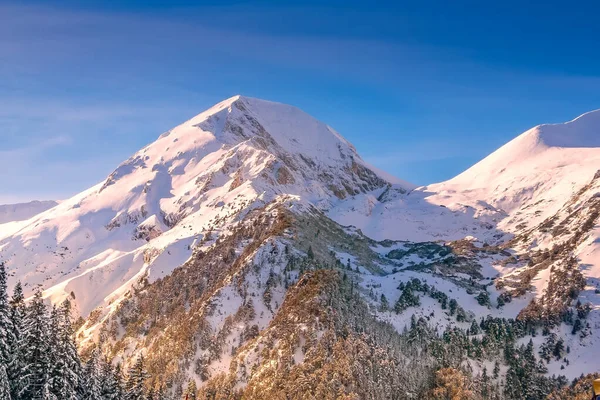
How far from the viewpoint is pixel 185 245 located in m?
156

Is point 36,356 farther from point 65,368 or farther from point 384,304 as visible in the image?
point 384,304

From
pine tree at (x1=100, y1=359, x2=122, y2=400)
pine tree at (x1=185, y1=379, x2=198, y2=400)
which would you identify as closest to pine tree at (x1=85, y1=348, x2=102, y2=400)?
pine tree at (x1=100, y1=359, x2=122, y2=400)

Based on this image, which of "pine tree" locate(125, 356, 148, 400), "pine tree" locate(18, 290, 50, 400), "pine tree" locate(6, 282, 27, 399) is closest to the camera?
"pine tree" locate(6, 282, 27, 399)

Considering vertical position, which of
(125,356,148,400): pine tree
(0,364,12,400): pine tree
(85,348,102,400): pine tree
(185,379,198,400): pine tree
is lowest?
(185,379,198,400): pine tree

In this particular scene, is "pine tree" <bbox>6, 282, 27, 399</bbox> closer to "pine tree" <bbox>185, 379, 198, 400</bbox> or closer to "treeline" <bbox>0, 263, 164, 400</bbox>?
"treeline" <bbox>0, 263, 164, 400</bbox>

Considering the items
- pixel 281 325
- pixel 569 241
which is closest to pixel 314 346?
pixel 281 325

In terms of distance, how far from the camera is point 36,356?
53.9 meters

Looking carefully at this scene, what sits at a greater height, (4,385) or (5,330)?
(5,330)

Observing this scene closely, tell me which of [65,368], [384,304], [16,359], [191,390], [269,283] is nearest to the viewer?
[16,359]

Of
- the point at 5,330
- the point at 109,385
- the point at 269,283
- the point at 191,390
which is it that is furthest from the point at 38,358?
the point at 269,283

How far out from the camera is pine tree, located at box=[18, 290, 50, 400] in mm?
52438

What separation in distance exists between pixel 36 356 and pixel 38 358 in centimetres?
43

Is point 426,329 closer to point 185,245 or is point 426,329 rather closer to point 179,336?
point 179,336

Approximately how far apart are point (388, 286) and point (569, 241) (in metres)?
65.9
